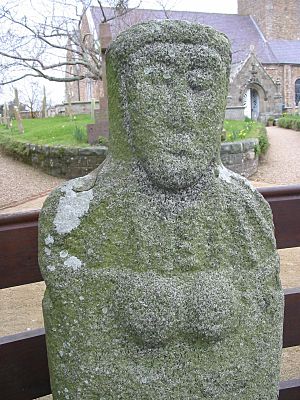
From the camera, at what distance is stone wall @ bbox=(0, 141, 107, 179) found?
1095cm

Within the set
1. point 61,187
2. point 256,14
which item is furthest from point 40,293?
point 256,14

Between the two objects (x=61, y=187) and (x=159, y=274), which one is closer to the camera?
(x=159, y=274)

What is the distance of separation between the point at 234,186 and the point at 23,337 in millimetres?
1179

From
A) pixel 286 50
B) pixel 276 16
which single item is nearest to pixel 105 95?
pixel 286 50

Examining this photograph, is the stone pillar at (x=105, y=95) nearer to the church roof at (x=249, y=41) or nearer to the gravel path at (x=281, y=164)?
the gravel path at (x=281, y=164)

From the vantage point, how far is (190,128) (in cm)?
154

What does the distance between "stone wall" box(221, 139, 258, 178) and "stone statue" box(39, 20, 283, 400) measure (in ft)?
31.0

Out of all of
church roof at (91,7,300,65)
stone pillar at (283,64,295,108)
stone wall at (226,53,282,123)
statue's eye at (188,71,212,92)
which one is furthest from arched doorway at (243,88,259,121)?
statue's eye at (188,71,212,92)

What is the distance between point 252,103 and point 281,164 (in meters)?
15.9

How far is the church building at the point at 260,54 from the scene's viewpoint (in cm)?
2675

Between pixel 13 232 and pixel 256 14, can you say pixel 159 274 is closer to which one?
pixel 13 232

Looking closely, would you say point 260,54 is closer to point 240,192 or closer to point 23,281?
point 23,281

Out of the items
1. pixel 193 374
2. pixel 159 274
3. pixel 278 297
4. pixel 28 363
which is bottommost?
pixel 28 363

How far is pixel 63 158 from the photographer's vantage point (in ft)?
38.1
